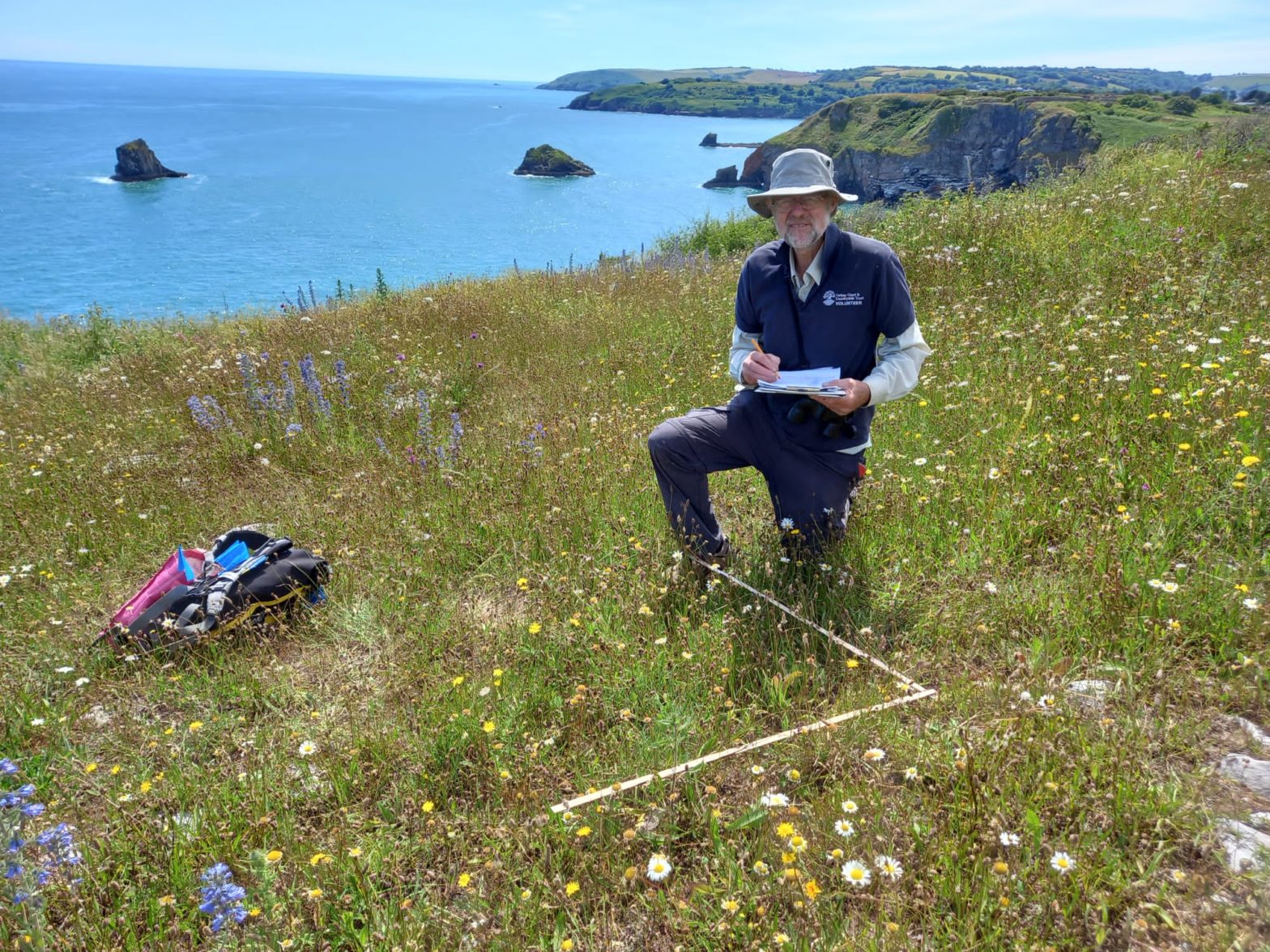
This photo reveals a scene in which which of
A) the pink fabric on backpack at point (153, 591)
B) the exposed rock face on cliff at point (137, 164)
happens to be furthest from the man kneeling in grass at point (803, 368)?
the exposed rock face on cliff at point (137, 164)

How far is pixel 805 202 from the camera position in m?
3.61

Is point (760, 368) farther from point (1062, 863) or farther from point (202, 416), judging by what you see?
point (202, 416)

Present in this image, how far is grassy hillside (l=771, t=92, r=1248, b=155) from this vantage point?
9438 centimetres

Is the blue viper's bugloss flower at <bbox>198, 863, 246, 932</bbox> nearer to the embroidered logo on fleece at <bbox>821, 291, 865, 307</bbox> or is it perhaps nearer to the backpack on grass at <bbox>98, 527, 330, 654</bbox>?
the backpack on grass at <bbox>98, 527, 330, 654</bbox>

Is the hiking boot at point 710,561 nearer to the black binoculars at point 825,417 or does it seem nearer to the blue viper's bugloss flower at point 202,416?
the black binoculars at point 825,417

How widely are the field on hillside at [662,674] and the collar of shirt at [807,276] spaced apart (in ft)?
4.19

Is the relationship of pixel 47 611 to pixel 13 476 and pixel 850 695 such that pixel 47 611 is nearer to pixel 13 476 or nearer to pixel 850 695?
pixel 13 476

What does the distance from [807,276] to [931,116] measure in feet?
476

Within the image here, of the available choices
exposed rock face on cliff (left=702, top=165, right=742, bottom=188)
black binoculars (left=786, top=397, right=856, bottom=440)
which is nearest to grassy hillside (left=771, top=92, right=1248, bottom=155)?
exposed rock face on cliff (left=702, top=165, right=742, bottom=188)

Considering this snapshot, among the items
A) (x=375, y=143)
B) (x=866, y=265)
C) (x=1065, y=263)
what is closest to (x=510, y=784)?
(x=866, y=265)

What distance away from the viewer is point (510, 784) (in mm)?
2645

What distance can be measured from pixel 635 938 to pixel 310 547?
11.1 feet

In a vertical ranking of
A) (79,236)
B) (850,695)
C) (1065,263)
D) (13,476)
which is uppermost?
(1065,263)

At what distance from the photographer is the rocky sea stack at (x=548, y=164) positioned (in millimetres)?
106688
